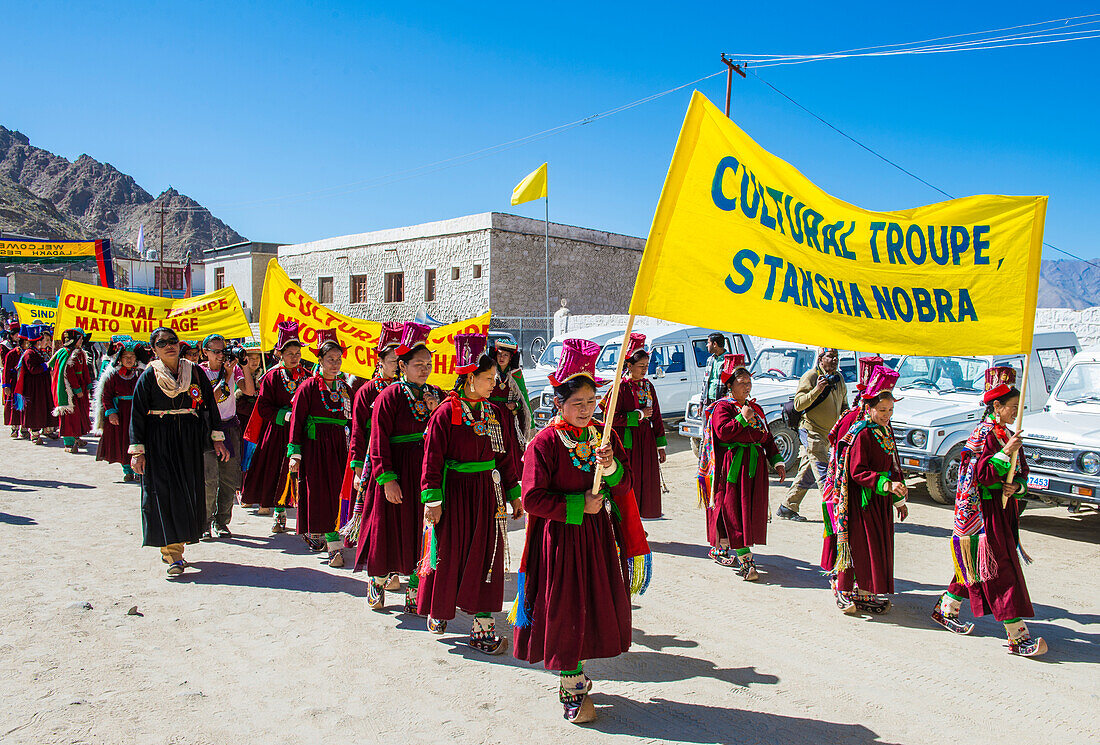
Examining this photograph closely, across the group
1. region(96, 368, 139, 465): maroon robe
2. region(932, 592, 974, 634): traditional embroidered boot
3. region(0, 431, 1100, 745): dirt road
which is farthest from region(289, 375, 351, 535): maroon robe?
region(932, 592, 974, 634): traditional embroidered boot

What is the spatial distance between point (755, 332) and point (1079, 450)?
5609mm

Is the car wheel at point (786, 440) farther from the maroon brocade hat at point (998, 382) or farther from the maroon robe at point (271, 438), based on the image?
the maroon robe at point (271, 438)

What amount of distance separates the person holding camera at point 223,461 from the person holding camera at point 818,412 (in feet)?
19.4

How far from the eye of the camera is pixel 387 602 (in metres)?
5.56

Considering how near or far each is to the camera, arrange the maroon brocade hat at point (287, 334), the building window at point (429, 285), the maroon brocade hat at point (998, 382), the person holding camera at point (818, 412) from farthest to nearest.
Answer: the building window at point (429, 285) → the person holding camera at point (818, 412) → the maroon brocade hat at point (287, 334) → the maroon brocade hat at point (998, 382)

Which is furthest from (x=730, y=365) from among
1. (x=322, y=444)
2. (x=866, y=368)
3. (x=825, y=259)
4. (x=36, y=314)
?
(x=36, y=314)

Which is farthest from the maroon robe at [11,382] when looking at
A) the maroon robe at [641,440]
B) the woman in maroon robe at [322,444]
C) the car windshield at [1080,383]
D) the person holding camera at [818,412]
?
the car windshield at [1080,383]

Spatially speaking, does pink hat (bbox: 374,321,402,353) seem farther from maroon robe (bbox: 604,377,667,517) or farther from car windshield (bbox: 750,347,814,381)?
car windshield (bbox: 750,347,814,381)

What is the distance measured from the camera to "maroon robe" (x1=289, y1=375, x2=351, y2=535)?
6461mm

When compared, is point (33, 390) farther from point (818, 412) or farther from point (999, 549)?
point (999, 549)

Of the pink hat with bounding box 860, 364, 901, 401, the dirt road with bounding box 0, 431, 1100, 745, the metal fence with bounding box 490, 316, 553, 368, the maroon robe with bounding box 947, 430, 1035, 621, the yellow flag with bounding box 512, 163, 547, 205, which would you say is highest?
the yellow flag with bounding box 512, 163, 547, 205

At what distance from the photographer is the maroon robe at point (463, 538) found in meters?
4.53

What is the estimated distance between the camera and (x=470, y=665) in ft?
14.4

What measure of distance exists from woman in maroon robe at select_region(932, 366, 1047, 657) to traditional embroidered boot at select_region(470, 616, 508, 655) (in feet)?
9.87
